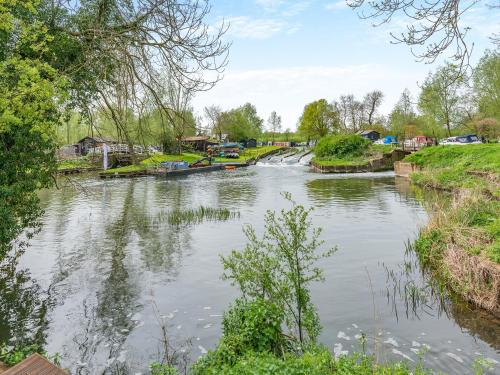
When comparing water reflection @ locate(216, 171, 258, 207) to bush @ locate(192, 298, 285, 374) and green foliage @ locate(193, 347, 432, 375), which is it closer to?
bush @ locate(192, 298, 285, 374)

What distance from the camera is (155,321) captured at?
28.1 ft

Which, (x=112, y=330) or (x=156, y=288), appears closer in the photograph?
(x=112, y=330)

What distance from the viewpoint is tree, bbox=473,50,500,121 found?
38344 mm

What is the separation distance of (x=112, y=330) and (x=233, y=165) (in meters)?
49.5

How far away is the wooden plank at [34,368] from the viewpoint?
3434 millimetres

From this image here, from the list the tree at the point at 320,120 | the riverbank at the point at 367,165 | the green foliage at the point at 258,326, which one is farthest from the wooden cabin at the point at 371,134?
the green foliage at the point at 258,326

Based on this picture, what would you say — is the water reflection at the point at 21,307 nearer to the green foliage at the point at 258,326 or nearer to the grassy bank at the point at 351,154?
the green foliage at the point at 258,326

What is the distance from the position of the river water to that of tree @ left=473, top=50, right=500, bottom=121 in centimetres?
2613

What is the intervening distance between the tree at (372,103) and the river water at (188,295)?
7773 centimetres

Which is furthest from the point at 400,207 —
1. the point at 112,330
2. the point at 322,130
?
the point at 322,130

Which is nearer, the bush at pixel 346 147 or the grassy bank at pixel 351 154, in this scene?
the grassy bank at pixel 351 154

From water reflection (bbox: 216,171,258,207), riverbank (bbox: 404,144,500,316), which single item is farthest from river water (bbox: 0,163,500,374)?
water reflection (bbox: 216,171,258,207)

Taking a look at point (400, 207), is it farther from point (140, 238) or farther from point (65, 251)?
point (65, 251)

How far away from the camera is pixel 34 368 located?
3.57 m
